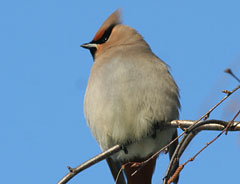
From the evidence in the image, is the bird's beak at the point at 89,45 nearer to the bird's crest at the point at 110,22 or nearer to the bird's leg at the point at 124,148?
the bird's crest at the point at 110,22

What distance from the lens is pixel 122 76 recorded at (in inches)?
157

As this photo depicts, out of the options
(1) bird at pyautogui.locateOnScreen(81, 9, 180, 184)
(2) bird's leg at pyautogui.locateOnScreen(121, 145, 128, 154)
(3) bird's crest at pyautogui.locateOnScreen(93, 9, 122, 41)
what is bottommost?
(2) bird's leg at pyautogui.locateOnScreen(121, 145, 128, 154)

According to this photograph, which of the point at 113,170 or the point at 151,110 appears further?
the point at 113,170

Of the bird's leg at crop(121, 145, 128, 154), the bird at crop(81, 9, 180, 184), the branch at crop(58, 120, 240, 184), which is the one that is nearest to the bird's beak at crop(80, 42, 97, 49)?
the bird at crop(81, 9, 180, 184)

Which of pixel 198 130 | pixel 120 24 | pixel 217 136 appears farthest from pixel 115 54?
pixel 217 136

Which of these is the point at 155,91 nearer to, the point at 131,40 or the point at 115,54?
the point at 115,54

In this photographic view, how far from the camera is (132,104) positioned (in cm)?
386

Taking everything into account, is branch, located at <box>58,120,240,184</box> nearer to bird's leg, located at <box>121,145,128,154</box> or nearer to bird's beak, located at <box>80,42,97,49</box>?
bird's leg, located at <box>121,145,128,154</box>

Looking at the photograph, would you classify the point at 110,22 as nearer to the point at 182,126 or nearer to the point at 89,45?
the point at 89,45

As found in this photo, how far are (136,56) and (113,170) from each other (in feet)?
3.75

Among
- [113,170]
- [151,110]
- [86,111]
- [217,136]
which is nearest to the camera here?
[217,136]

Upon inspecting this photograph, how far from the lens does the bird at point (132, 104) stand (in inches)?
153

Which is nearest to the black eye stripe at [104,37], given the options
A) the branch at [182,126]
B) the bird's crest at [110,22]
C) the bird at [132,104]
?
the bird's crest at [110,22]

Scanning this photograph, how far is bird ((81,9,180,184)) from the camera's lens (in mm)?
3893
